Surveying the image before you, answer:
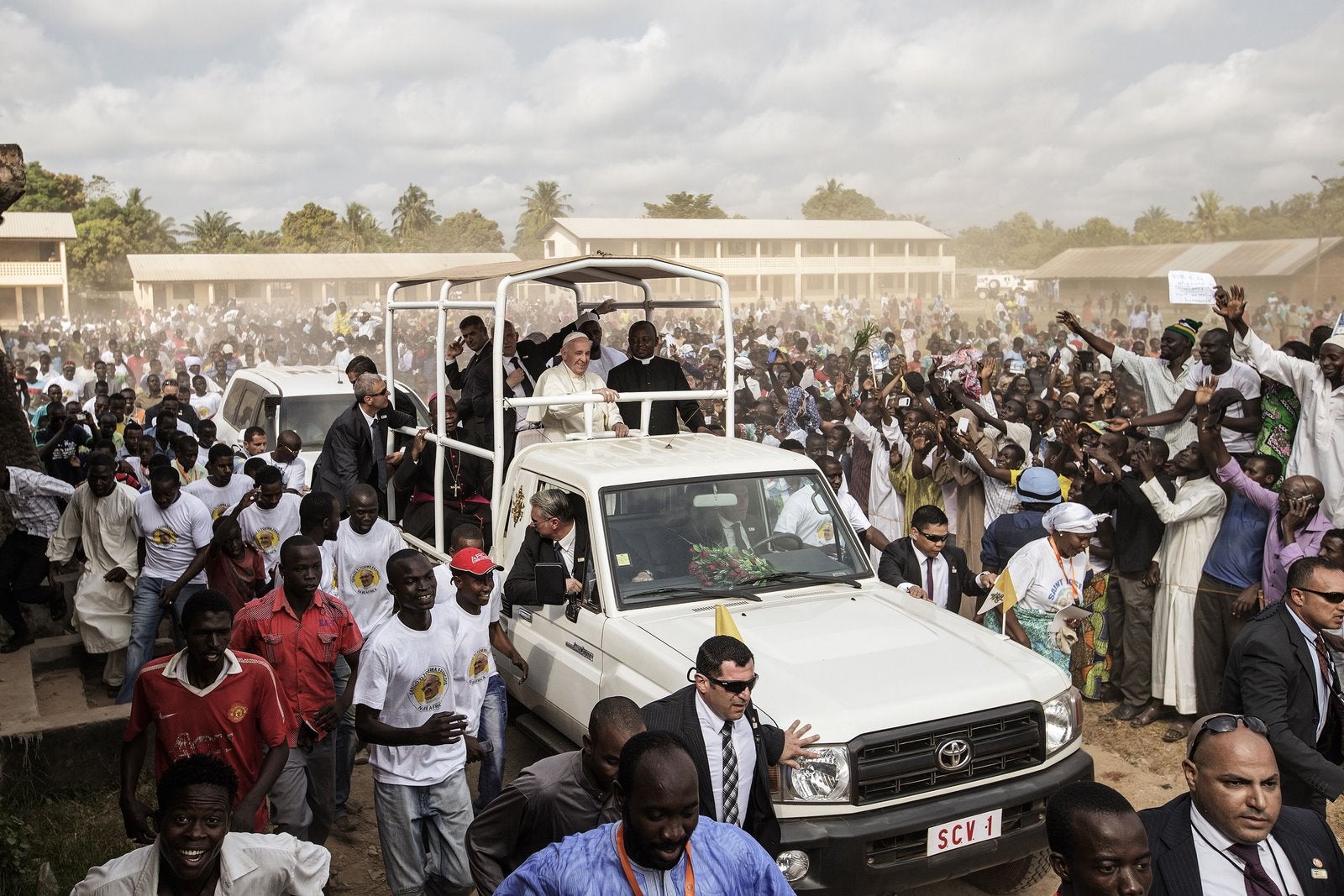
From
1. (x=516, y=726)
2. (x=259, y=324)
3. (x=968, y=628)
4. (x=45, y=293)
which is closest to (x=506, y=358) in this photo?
(x=516, y=726)

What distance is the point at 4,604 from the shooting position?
26.1ft

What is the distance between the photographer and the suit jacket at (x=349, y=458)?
7.64m

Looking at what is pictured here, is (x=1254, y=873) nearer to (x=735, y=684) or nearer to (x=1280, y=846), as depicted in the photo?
(x=1280, y=846)

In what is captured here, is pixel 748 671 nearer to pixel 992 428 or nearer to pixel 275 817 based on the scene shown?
pixel 275 817

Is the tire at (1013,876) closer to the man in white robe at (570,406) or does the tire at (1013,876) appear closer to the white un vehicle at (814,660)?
the white un vehicle at (814,660)

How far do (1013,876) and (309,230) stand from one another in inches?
2626

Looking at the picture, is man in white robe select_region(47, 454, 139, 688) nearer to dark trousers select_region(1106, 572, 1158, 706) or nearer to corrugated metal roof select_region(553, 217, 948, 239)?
dark trousers select_region(1106, 572, 1158, 706)

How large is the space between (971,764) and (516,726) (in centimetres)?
254

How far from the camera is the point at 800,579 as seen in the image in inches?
220

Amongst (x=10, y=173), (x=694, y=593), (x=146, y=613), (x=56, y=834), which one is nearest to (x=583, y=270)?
(x=694, y=593)

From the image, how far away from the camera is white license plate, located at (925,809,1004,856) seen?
4324 mm

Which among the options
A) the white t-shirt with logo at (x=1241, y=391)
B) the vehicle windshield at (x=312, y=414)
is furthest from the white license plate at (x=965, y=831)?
the vehicle windshield at (x=312, y=414)

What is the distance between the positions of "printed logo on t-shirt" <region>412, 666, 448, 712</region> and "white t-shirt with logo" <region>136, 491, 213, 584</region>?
10.3ft

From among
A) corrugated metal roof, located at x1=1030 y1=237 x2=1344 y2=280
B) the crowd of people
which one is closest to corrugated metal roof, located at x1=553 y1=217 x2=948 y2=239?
corrugated metal roof, located at x1=1030 y1=237 x2=1344 y2=280
